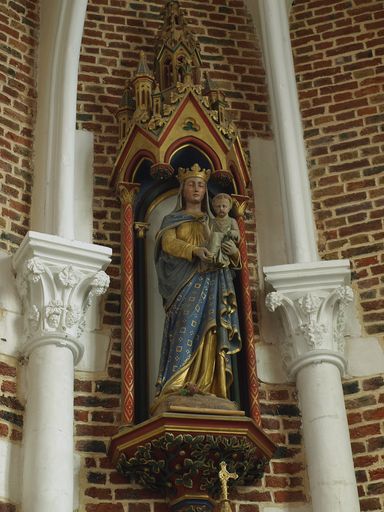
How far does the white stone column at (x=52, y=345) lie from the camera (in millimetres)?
5477

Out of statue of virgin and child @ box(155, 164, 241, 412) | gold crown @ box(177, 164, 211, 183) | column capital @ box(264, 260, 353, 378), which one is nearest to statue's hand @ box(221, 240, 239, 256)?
statue of virgin and child @ box(155, 164, 241, 412)

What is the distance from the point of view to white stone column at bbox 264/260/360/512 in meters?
5.80

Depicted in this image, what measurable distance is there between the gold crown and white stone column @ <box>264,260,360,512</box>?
657 millimetres

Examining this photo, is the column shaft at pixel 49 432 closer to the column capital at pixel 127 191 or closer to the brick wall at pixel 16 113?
the brick wall at pixel 16 113

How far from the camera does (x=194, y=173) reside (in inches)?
259

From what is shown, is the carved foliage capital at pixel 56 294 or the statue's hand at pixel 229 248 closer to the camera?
the carved foliage capital at pixel 56 294

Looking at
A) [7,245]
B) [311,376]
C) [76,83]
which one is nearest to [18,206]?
[7,245]

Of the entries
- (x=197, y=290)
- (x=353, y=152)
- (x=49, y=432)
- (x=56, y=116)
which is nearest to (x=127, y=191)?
(x=56, y=116)

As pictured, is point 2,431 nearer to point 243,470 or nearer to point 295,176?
point 243,470

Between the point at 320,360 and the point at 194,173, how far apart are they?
1.26m

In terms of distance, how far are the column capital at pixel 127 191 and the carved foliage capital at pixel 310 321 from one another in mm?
980

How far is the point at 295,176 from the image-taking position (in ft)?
22.3

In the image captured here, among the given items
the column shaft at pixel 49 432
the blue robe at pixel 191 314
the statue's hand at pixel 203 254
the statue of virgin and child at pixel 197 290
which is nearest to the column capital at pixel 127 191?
the statue of virgin and child at pixel 197 290

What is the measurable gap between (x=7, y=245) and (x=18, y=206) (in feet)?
0.94
